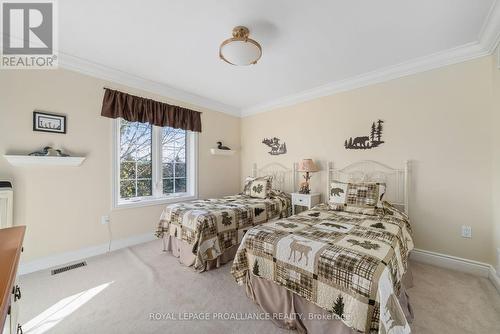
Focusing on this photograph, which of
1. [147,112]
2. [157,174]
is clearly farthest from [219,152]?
[147,112]

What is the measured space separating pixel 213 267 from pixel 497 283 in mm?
2899

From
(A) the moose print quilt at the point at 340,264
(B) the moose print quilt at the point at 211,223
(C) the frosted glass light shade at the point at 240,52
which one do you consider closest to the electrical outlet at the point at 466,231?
(A) the moose print quilt at the point at 340,264

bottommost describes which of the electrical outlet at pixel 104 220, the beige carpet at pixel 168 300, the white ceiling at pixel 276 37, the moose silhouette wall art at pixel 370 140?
the beige carpet at pixel 168 300

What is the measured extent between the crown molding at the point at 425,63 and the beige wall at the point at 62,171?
116 inches

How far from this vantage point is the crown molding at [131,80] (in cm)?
264

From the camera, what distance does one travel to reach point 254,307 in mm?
1815

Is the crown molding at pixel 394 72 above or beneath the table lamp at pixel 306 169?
above

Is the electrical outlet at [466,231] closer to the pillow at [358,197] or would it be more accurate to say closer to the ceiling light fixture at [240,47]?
the pillow at [358,197]

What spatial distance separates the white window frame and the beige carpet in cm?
97

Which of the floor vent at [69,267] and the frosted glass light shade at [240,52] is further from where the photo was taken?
the floor vent at [69,267]

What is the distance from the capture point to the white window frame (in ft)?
10.1

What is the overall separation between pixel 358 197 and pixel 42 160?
12.3 feet

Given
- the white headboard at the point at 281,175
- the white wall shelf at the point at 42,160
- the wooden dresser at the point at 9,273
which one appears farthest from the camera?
the white headboard at the point at 281,175

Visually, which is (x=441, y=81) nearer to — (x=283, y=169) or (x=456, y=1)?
(x=456, y=1)
